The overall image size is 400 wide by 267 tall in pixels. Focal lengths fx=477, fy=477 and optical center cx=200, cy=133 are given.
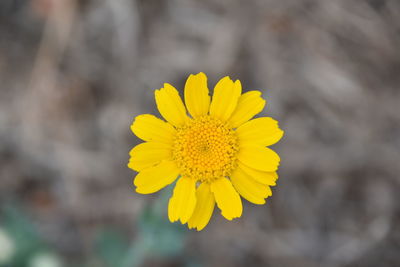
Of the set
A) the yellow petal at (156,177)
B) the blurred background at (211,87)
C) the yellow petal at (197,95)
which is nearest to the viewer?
the yellow petal at (156,177)

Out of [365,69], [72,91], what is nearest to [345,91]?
[365,69]

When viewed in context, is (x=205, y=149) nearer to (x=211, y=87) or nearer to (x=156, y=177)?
(x=156, y=177)

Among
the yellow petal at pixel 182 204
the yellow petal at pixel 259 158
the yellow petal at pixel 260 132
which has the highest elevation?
the yellow petal at pixel 260 132

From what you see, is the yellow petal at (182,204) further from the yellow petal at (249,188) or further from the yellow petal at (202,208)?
the yellow petal at (249,188)

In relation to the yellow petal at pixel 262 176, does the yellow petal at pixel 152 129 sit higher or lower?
higher

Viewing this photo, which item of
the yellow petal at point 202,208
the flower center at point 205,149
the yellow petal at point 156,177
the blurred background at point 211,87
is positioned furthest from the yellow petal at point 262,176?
the blurred background at point 211,87

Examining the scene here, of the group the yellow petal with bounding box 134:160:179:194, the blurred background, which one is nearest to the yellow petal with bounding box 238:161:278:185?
the yellow petal with bounding box 134:160:179:194

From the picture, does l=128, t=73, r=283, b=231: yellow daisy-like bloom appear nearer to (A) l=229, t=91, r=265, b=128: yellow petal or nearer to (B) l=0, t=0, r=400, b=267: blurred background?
(A) l=229, t=91, r=265, b=128: yellow petal

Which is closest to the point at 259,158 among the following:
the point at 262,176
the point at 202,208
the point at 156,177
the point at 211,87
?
the point at 262,176
